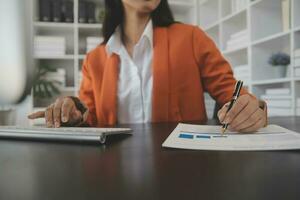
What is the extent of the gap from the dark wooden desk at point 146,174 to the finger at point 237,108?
0.19 meters

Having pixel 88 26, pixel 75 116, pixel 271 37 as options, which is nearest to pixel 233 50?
pixel 271 37

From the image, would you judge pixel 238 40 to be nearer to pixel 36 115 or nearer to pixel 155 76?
pixel 155 76

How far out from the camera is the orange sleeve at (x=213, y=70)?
1.11 meters

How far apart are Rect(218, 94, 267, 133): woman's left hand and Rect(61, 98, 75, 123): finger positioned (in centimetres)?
37

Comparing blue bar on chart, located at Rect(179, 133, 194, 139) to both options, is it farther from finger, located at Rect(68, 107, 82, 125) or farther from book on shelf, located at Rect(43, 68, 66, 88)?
book on shelf, located at Rect(43, 68, 66, 88)

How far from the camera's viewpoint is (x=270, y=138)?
514 mm

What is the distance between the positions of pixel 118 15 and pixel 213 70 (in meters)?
0.51

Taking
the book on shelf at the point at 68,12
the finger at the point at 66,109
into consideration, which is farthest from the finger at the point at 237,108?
the book on shelf at the point at 68,12

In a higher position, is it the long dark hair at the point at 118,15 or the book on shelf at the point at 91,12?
the book on shelf at the point at 91,12

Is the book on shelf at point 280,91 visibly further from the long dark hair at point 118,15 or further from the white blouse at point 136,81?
the white blouse at point 136,81

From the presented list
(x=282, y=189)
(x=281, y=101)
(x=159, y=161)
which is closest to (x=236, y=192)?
(x=282, y=189)

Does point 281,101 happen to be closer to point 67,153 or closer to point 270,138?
point 270,138

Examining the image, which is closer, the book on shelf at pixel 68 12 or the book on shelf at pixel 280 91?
the book on shelf at pixel 280 91

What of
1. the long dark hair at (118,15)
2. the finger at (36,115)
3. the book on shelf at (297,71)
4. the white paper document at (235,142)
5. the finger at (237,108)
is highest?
the long dark hair at (118,15)
